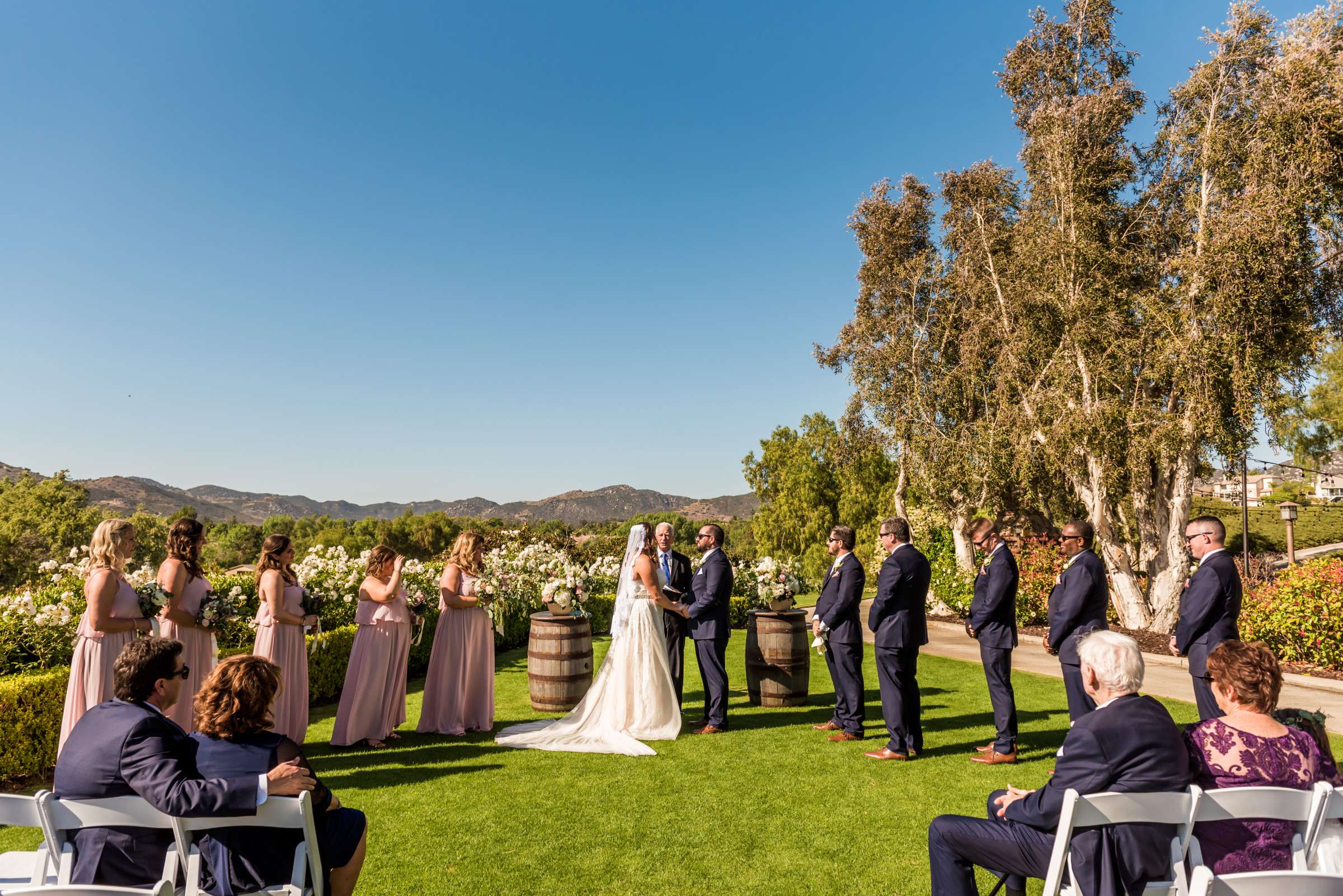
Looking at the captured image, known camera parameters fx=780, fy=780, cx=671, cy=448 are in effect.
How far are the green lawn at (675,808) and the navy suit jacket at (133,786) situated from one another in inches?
68.1

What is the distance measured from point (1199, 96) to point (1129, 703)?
52.5ft

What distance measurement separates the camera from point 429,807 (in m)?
5.76

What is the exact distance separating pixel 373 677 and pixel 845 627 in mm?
4579

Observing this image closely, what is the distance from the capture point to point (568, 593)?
8.66 metres

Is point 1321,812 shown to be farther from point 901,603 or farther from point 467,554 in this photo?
point 467,554

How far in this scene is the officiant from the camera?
8547 millimetres

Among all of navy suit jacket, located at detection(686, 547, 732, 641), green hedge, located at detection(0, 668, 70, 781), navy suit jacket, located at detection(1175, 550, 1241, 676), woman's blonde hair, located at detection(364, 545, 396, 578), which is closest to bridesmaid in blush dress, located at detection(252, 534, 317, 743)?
woman's blonde hair, located at detection(364, 545, 396, 578)

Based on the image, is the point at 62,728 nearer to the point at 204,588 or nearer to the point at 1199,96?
the point at 204,588

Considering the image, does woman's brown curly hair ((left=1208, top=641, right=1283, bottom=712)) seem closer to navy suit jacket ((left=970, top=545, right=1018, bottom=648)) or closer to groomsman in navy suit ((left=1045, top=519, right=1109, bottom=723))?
groomsman in navy suit ((left=1045, top=519, right=1109, bottom=723))

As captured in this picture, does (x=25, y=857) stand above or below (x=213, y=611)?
below

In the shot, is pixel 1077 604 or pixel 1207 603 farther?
pixel 1077 604

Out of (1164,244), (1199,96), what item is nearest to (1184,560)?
(1164,244)

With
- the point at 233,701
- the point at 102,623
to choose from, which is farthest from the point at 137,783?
the point at 102,623

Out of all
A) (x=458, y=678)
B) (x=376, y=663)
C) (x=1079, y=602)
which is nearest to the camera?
(x=1079, y=602)
